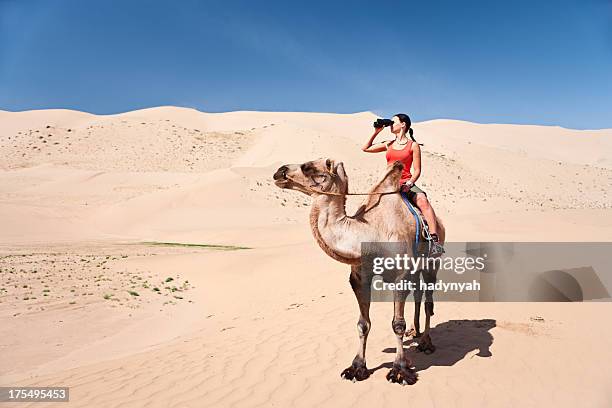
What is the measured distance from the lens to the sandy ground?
19.3 ft

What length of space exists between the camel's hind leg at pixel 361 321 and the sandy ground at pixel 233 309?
140 millimetres

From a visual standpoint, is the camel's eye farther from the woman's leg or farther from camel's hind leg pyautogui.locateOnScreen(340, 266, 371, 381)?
the woman's leg

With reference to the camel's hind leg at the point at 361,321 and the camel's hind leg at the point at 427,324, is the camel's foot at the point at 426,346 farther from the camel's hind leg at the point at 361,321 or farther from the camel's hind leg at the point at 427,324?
the camel's hind leg at the point at 361,321

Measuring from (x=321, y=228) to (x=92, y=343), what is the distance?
6.70 meters

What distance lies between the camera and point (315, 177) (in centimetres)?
538

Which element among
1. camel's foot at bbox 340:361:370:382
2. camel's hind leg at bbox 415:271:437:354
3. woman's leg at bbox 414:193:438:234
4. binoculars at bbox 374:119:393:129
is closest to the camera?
camel's foot at bbox 340:361:370:382

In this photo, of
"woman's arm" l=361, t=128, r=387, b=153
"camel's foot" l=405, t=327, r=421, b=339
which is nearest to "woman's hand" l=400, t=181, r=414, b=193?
"woman's arm" l=361, t=128, r=387, b=153

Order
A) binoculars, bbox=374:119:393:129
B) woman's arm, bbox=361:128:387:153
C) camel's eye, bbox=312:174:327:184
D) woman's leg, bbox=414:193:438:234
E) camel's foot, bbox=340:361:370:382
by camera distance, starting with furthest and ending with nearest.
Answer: woman's arm, bbox=361:128:387:153
woman's leg, bbox=414:193:438:234
binoculars, bbox=374:119:393:129
camel's foot, bbox=340:361:370:382
camel's eye, bbox=312:174:327:184

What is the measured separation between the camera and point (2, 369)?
7.77 m

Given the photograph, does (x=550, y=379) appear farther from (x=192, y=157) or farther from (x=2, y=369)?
(x=192, y=157)

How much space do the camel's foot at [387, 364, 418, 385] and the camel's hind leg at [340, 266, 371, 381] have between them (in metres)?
0.39

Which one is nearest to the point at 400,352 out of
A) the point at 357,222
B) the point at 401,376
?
the point at 401,376

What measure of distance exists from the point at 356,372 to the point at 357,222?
2051 millimetres

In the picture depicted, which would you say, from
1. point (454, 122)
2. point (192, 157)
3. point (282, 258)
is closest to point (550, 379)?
point (282, 258)
